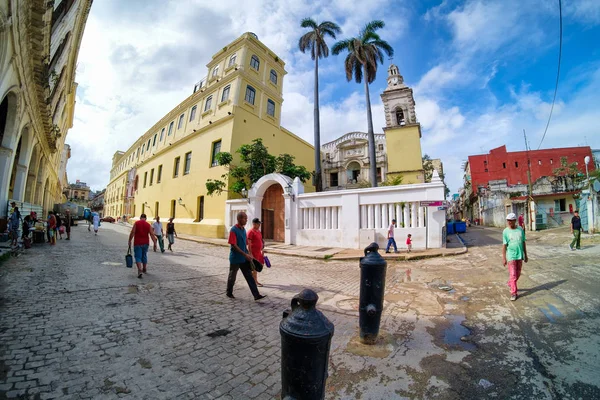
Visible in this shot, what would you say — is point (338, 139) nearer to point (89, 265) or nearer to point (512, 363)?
point (89, 265)

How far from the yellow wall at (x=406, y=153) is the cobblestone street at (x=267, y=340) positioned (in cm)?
1541

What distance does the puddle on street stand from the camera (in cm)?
282

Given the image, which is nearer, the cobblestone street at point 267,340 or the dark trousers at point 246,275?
the cobblestone street at point 267,340

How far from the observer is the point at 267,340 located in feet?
9.89

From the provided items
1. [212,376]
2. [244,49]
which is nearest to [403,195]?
[212,376]

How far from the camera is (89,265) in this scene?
6.99 m

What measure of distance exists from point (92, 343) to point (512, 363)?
4.48 meters

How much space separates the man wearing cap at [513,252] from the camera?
4395 mm

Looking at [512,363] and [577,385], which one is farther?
[512,363]

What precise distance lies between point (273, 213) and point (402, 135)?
1342 centimetres

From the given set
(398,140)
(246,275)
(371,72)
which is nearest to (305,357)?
(246,275)

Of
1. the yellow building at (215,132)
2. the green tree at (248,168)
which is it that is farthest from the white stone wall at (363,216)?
the yellow building at (215,132)

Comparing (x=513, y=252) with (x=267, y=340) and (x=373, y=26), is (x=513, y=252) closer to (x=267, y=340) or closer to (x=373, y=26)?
(x=267, y=340)

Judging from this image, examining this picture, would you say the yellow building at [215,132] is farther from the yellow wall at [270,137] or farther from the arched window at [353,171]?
the arched window at [353,171]
